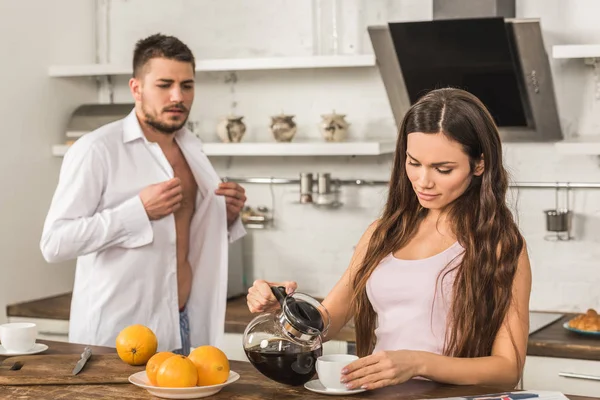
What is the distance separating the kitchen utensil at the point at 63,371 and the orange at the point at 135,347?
2 cm

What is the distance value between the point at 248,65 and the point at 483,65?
104 cm

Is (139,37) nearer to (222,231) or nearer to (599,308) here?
(222,231)

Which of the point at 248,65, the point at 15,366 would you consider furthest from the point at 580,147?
the point at 15,366

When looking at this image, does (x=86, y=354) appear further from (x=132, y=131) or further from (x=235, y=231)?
(x=235, y=231)

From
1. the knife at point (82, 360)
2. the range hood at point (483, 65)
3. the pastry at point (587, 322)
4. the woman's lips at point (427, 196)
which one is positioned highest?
the range hood at point (483, 65)

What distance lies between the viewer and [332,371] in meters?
1.89

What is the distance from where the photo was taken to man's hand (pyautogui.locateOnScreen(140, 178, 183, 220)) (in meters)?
3.10

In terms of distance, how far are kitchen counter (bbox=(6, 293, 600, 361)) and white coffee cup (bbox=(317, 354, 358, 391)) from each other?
1584 millimetres

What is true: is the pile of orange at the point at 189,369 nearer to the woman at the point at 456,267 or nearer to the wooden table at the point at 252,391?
the wooden table at the point at 252,391

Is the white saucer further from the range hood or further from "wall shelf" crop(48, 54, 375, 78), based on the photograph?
"wall shelf" crop(48, 54, 375, 78)

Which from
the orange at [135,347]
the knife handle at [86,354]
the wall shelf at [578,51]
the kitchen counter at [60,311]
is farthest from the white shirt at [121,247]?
the wall shelf at [578,51]

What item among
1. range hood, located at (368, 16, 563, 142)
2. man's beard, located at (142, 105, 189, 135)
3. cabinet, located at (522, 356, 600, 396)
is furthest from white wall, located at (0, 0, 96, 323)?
cabinet, located at (522, 356, 600, 396)

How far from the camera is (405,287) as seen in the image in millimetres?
2182

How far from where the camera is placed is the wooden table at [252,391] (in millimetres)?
1922
